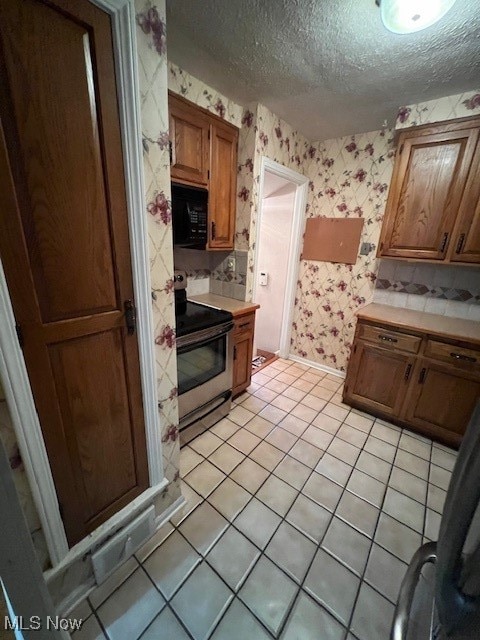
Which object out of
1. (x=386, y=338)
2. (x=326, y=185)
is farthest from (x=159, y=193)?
(x=326, y=185)

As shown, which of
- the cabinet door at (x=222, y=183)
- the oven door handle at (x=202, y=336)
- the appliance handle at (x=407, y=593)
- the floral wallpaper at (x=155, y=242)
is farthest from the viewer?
the cabinet door at (x=222, y=183)

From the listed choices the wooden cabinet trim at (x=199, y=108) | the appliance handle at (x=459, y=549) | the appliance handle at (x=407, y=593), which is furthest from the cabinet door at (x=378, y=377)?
the wooden cabinet trim at (x=199, y=108)

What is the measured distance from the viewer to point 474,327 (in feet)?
6.31

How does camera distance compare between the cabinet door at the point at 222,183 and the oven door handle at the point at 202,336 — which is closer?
the oven door handle at the point at 202,336

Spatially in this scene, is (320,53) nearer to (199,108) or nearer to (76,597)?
(199,108)

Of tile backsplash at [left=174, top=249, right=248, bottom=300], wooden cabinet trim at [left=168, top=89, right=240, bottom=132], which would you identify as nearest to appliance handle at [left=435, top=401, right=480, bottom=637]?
tile backsplash at [left=174, top=249, right=248, bottom=300]

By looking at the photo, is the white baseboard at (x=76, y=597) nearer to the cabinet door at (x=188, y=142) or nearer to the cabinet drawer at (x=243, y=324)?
the cabinet drawer at (x=243, y=324)

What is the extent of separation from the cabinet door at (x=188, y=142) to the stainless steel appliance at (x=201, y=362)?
2.30 ft

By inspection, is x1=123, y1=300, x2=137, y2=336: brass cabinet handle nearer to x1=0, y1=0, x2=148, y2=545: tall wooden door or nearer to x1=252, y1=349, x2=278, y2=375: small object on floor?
x1=0, y1=0, x2=148, y2=545: tall wooden door

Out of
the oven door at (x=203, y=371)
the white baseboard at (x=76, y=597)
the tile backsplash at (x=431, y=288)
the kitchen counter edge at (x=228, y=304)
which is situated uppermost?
the tile backsplash at (x=431, y=288)

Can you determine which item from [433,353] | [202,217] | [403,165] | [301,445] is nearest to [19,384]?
[202,217]

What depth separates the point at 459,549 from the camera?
1.47 ft

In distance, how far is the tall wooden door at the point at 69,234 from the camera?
650mm

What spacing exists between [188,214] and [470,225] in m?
1.92
